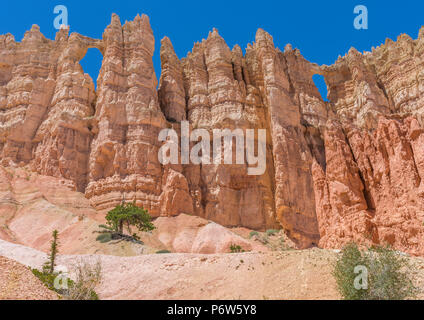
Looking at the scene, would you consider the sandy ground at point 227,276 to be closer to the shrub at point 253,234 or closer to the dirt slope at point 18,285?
the dirt slope at point 18,285

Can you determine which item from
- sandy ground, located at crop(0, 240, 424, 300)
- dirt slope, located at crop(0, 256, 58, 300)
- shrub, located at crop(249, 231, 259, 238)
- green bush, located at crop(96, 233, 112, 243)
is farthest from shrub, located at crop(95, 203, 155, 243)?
dirt slope, located at crop(0, 256, 58, 300)

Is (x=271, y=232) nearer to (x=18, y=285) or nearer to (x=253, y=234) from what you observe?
(x=253, y=234)

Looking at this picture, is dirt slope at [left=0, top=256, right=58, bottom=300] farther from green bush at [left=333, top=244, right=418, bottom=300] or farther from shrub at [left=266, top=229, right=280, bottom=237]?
shrub at [left=266, top=229, right=280, bottom=237]

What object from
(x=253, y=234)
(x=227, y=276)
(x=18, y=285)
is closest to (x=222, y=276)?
(x=227, y=276)

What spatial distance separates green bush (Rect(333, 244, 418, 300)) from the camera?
16.3 m

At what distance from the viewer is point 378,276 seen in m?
16.6

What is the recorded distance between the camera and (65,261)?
2898cm

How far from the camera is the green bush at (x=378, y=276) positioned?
16253mm

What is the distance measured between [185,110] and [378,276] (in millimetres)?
49521

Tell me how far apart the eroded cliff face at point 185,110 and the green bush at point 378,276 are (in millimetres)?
25129

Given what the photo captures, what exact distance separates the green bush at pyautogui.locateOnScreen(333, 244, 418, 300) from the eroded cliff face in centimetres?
2513

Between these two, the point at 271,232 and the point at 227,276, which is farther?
the point at 271,232

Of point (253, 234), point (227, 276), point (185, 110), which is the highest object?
point (185, 110)
